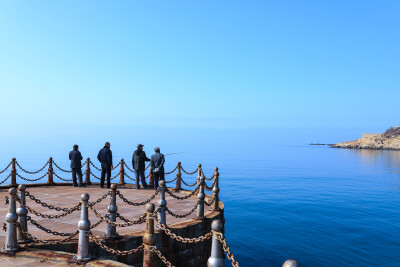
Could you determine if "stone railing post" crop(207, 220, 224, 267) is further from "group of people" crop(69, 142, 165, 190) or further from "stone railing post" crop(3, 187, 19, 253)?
"group of people" crop(69, 142, 165, 190)

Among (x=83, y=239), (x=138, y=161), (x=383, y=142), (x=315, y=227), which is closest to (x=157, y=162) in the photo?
(x=138, y=161)

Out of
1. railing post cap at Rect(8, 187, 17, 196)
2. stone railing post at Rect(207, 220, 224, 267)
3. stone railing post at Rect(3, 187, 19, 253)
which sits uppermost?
railing post cap at Rect(8, 187, 17, 196)

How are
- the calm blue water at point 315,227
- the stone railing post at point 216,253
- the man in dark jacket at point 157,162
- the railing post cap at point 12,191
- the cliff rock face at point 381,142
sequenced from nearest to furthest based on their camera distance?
the stone railing post at point 216,253, the railing post cap at point 12,191, the man in dark jacket at point 157,162, the calm blue water at point 315,227, the cliff rock face at point 381,142

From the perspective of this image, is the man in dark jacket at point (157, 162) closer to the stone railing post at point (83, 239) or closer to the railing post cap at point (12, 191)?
the railing post cap at point (12, 191)

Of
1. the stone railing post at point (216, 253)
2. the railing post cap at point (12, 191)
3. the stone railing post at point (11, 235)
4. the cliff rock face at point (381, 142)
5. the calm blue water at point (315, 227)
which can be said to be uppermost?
the railing post cap at point (12, 191)

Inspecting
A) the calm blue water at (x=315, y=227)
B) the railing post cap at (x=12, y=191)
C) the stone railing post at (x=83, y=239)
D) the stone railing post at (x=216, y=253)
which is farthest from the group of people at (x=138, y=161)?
the stone railing post at (x=216, y=253)

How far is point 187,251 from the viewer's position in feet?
26.7

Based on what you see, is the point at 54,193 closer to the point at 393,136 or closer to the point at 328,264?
the point at 328,264

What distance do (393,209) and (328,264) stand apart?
14805 millimetres

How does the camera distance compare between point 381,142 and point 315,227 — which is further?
point 381,142

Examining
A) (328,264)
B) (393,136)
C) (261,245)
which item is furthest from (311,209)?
(393,136)

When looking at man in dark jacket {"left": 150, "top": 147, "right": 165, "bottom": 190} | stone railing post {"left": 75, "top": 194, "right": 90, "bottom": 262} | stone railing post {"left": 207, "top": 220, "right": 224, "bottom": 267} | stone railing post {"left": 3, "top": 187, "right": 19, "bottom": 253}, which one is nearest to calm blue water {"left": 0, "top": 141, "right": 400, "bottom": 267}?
man in dark jacket {"left": 150, "top": 147, "right": 165, "bottom": 190}

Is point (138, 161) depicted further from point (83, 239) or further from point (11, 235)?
point (83, 239)

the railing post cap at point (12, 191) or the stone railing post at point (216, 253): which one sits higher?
the railing post cap at point (12, 191)
